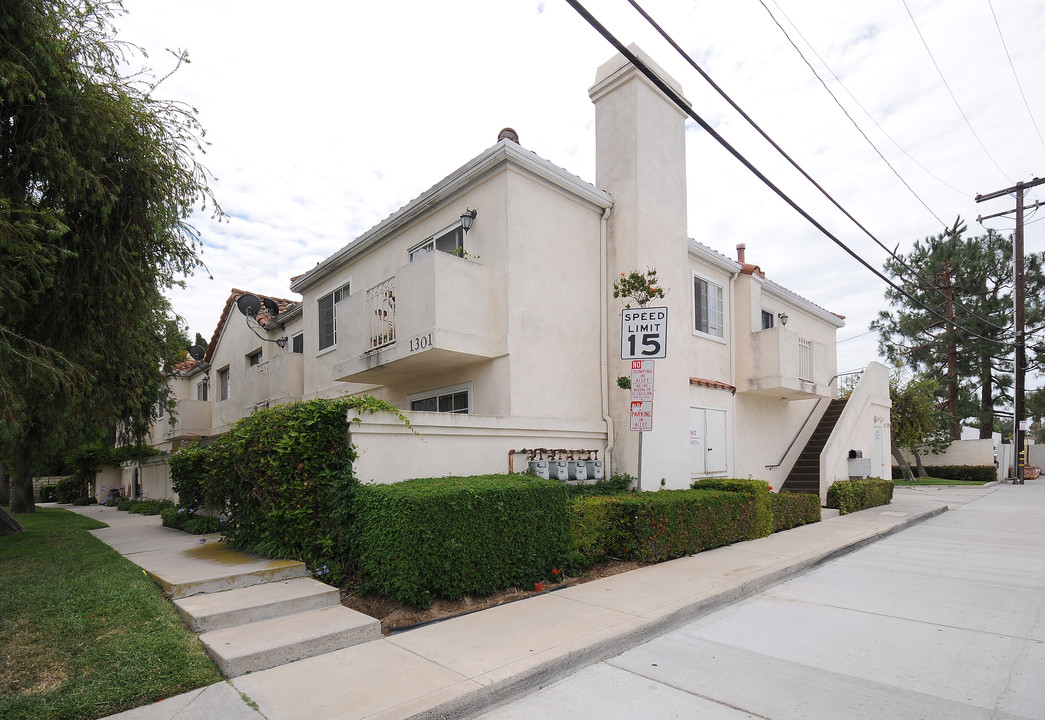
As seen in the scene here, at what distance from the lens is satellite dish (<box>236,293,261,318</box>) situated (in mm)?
17484

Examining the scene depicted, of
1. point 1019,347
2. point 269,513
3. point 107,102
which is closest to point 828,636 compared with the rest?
point 269,513

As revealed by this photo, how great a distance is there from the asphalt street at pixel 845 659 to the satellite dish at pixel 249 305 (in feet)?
49.9

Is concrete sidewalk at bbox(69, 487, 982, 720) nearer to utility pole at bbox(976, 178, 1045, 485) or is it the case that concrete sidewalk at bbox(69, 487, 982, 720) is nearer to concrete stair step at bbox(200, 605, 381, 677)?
concrete stair step at bbox(200, 605, 381, 677)

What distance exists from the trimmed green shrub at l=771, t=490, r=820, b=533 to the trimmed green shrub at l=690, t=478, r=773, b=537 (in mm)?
381

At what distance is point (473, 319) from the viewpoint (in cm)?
981

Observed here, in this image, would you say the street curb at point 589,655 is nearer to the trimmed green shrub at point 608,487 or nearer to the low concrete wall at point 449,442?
the trimmed green shrub at point 608,487

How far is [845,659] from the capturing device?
16.5 ft

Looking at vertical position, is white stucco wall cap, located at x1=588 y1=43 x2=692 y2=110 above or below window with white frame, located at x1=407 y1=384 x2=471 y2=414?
above

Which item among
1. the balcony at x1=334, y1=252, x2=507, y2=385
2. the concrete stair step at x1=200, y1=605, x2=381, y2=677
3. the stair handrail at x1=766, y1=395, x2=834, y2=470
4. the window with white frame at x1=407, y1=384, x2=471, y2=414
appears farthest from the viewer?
the stair handrail at x1=766, y1=395, x2=834, y2=470

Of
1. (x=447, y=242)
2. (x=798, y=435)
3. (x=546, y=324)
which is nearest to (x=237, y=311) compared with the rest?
(x=447, y=242)

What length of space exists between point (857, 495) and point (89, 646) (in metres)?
15.5

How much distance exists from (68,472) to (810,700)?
118 feet

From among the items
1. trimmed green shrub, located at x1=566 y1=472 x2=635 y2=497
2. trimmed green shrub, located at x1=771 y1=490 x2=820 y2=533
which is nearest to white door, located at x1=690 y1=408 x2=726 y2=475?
trimmed green shrub, located at x1=771 y1=490 x2=820 y2=533

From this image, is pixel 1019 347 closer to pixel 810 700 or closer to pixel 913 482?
pixel 913 482
